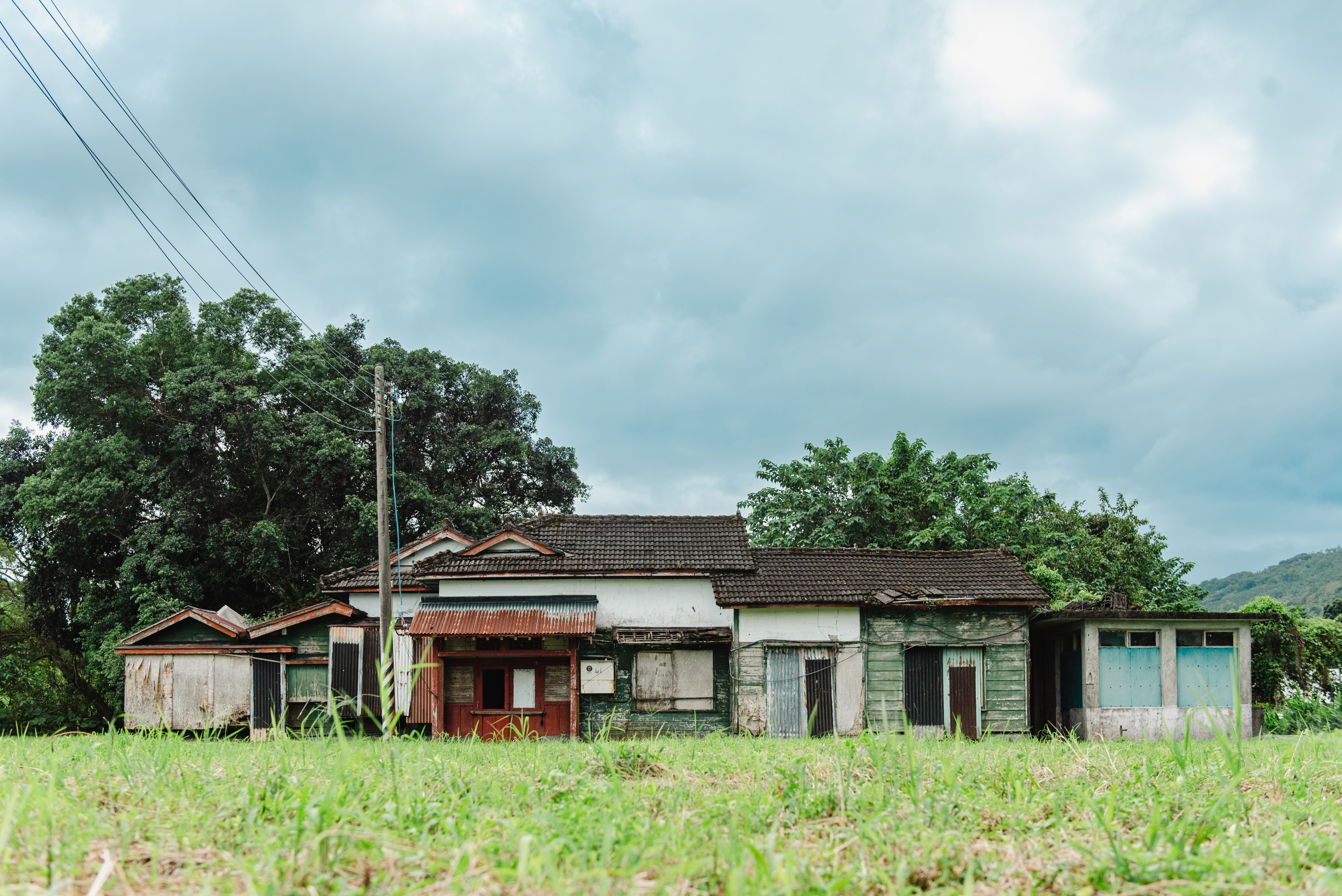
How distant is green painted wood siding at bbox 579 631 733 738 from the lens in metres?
17.0

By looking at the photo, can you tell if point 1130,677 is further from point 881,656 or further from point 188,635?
point 188,635

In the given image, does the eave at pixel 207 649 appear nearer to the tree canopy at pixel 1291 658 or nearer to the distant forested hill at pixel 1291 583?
the tree canopy at pixel 1291 658

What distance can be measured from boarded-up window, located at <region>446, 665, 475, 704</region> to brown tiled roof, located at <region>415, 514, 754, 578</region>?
1.88 metres

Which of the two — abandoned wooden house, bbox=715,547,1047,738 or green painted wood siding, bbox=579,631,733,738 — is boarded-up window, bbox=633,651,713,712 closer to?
green painted wood siding, bbox=579,631,733,738

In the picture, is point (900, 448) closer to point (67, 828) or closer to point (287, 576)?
point (287, 576)

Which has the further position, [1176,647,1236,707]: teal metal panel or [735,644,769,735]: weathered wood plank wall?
[735,644,769,735]: weathered wood plank wall

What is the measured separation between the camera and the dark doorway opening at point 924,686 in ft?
53.6

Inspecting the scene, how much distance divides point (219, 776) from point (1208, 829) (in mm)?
3776

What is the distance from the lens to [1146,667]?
15812mm

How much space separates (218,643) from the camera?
1742 cm

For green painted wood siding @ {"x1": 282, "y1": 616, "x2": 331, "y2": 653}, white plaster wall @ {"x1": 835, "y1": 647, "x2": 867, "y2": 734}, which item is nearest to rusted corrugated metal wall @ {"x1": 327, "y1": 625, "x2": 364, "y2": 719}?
green painted wood siding @ {"x1": 282, "y1": 616, "x2": 331, "y2": 653}

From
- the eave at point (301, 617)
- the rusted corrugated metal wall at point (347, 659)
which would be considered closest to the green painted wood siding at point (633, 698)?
the rusted corrugated metal wall at point (347, 659)

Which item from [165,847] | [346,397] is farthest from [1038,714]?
[346,397]

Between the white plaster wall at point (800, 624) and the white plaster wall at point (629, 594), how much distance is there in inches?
41.9
